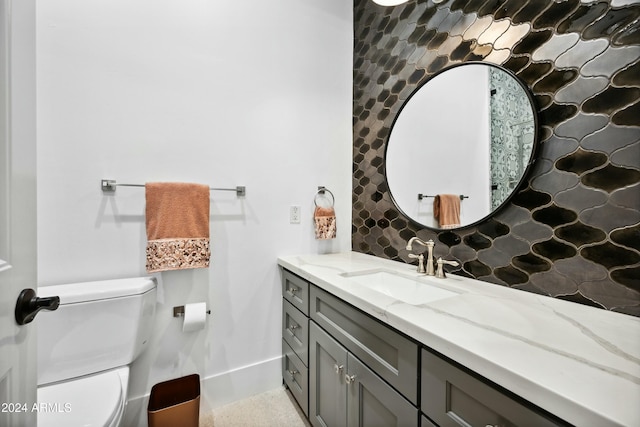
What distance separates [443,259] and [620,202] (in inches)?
25.5

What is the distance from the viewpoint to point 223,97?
5.01 ft

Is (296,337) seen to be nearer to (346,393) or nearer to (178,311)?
(346,393)

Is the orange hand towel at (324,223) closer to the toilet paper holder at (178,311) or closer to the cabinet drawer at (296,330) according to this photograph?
the cabinet drawer at (296,330)

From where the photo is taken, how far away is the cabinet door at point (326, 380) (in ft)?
3.46

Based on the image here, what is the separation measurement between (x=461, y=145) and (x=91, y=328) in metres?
1.83

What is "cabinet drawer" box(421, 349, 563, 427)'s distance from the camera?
1.72 feet

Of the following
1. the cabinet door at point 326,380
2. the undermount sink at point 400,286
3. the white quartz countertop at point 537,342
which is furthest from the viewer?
the undermount sink at point 400,286

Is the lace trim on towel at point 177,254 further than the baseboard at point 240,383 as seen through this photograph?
No

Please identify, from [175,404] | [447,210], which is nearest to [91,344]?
[175,404]

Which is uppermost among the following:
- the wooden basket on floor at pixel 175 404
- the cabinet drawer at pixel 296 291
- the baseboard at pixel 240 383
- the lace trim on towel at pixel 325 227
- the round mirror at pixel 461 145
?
the round mirror at pixel 461 145

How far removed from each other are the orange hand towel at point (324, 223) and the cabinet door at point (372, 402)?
86 cm

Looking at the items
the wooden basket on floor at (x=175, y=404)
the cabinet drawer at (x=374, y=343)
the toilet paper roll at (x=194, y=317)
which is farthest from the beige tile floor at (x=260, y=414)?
the cabinet drawer at (x=374, y=343)

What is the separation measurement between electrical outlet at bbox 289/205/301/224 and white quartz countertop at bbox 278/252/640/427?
0.70 m

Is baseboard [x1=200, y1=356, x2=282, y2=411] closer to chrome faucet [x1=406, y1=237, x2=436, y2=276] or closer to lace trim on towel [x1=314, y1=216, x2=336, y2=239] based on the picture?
lace trim on towel [x1=314, y1=216, x2=336, y2=239]
